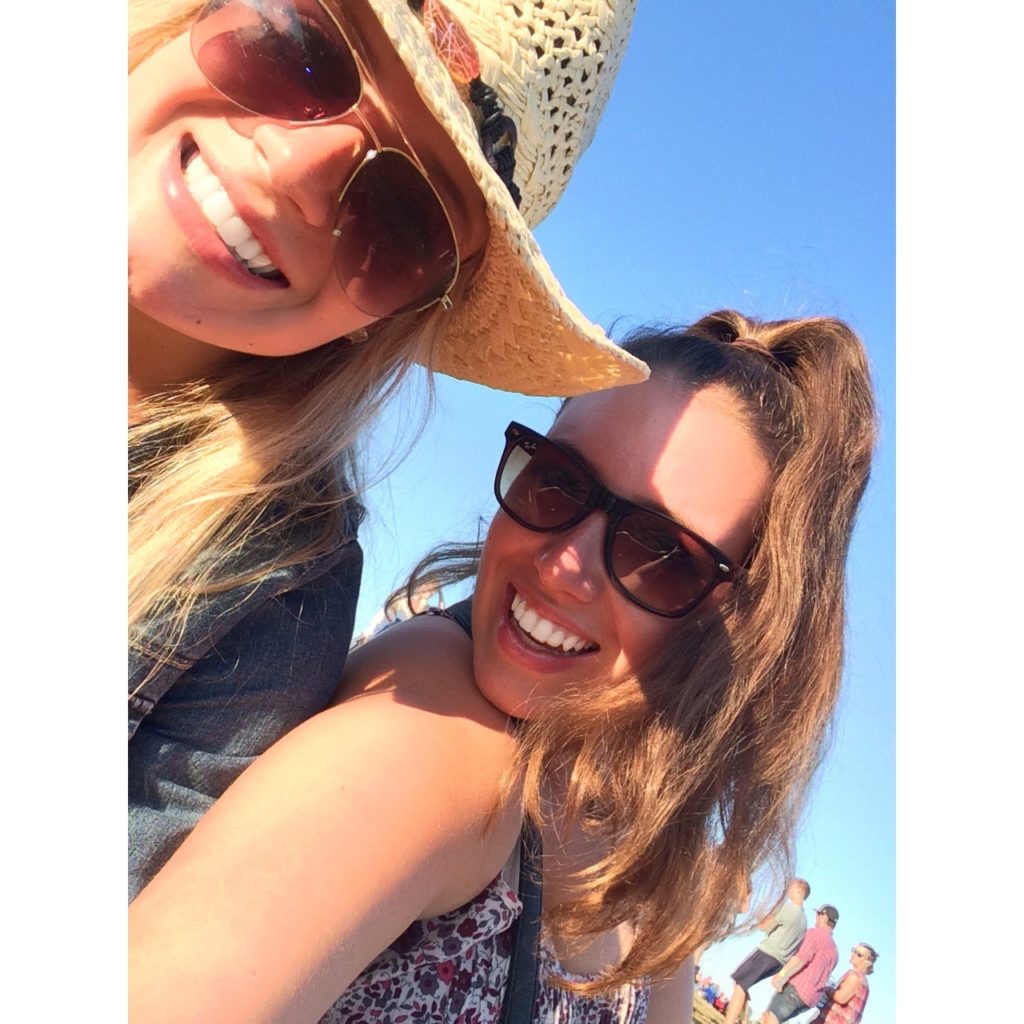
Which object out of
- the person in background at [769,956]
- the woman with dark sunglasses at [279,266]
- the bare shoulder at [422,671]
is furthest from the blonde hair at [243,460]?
the person in background at [769,956]

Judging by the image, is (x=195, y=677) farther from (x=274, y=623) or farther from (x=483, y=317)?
(x=483, y=317)

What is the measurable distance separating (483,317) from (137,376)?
60cm

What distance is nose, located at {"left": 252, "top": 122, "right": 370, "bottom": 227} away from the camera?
3.99ft

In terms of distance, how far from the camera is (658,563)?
5.46ft

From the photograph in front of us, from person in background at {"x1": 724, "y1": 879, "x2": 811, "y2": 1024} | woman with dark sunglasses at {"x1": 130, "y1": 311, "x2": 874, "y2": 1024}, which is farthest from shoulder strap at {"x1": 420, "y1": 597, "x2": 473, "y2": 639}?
person in background at {"x1": 724, "y1": 879, "x2": 811, "y2": 1024}

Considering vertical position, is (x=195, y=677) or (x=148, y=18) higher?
(x=148, y=18)

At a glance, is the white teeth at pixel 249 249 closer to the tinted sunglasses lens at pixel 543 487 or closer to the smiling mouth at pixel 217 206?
the smiling mouth at pixel 217 206

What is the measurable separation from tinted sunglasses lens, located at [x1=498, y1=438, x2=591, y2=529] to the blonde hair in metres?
0.28

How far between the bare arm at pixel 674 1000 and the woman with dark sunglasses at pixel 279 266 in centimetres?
138

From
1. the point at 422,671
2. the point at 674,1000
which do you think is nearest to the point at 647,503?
the point at 422,671

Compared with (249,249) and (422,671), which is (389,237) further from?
(422,671)
